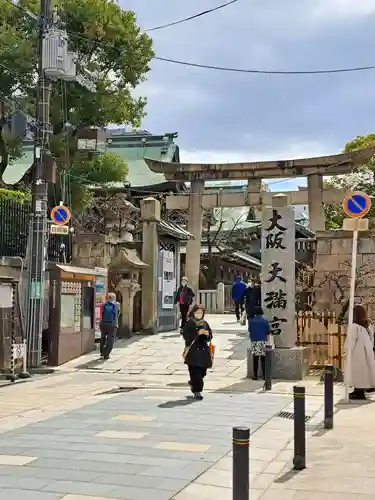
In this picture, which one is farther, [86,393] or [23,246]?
[23,246]

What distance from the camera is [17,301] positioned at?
46.0 ft

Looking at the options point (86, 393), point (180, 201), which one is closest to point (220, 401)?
point (86, 393)

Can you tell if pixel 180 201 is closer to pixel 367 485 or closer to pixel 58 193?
pixel 58 193

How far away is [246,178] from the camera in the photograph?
2656 cm

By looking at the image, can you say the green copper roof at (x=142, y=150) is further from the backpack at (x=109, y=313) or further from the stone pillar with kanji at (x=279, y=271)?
the stone pillar with kanji at (x=279, y=271)

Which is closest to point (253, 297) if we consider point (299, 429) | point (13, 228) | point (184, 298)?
point (184, 298)

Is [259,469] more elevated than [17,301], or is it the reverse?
[17,301]

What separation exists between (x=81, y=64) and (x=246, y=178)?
9.14m

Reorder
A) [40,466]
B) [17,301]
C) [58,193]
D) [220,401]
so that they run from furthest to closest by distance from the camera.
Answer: [58,193]
[17,301]
[220,401]
[40,466]

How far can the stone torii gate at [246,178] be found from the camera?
25253 mm

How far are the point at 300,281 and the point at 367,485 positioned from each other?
14140 mm

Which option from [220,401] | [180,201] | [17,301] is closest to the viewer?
[220,401]

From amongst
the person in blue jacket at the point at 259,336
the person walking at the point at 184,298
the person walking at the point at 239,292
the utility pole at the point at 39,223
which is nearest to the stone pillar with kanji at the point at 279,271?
the person in blue jacket at the point at 259,336

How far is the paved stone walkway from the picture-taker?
575 centimetres
